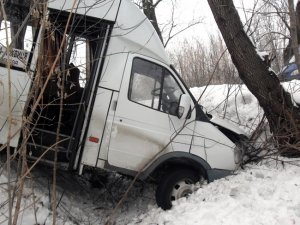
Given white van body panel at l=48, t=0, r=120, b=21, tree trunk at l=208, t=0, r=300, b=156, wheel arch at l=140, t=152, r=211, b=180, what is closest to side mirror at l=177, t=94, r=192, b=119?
wheel arch at l=140, t=152, r=211, b=180

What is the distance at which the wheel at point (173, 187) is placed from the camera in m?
6.68

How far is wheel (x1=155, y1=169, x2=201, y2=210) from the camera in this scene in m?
6.68

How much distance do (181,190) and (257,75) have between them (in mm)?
2517

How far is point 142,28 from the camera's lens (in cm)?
650

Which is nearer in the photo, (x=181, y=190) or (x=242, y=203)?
(x=242, y=203)

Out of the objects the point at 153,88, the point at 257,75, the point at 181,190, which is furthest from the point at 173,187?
the point at 257,75

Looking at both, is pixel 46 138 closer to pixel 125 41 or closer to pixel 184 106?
pixel 125 41

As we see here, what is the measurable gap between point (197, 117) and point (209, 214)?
149 cm

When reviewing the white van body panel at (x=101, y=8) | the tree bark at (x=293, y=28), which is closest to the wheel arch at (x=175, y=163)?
the white van body panel at (x=101, y=8)

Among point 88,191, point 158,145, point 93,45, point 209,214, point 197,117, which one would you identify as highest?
point 93,45

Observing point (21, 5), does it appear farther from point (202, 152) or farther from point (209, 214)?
point (209, 214)

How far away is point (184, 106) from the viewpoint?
6418 mm

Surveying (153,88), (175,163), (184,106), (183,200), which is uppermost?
(153,88)

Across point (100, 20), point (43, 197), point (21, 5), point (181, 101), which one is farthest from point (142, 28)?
point (43, 197)
